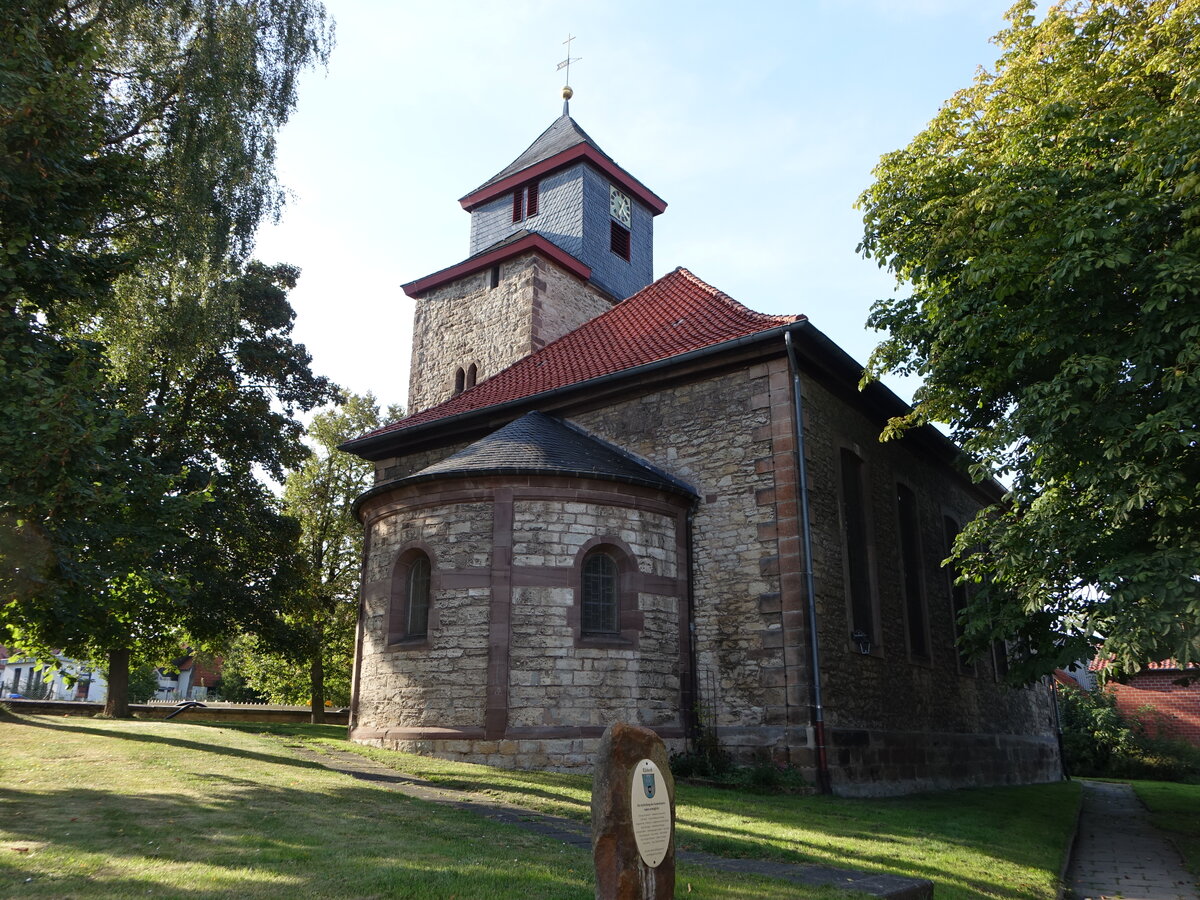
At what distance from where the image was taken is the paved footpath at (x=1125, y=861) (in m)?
7.51

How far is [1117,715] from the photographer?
25.8m

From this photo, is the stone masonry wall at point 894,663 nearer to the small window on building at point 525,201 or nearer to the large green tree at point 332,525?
the small window on building at point 525,201

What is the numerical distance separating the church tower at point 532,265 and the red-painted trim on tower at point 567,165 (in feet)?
0.09

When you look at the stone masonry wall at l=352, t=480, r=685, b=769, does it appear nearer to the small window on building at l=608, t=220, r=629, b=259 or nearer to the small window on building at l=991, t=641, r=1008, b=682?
the small window on building at l=991, t=641, r=1008, b=682

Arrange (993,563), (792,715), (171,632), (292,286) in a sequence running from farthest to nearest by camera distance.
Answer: (292,286) < (171,632) < (792,715) < (993,563)

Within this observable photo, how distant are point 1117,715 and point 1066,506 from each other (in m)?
20.7

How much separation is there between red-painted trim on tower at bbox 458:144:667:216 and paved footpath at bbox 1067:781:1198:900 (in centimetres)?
1812

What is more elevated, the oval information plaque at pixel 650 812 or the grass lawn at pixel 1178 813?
the oval information plaque at pixel 650 812

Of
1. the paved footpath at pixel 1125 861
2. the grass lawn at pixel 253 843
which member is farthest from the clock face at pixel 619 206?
the grass lawn at pixel 253 843

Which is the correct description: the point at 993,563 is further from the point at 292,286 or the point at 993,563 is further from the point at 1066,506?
the point at 292,286

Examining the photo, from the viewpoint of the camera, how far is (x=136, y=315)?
511 inches

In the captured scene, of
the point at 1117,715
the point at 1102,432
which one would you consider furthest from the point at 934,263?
the point at 1117,715

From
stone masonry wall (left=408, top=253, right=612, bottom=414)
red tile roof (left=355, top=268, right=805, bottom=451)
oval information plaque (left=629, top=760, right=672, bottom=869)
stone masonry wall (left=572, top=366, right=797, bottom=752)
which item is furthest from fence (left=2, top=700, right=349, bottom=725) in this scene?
oval information plaque (left=629, top=760, right=672, bottom=869)

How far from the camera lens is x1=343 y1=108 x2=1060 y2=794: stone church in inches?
451
